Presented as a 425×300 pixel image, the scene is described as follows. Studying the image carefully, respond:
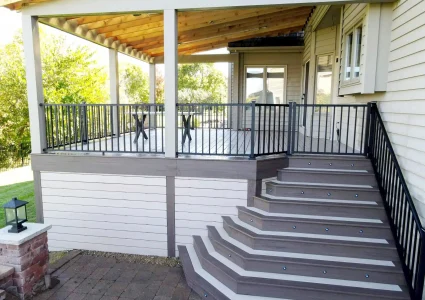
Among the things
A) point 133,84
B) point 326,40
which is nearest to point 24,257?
point 326,40

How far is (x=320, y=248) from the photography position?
138 inches

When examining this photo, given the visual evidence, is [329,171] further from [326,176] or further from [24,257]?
[24,257]

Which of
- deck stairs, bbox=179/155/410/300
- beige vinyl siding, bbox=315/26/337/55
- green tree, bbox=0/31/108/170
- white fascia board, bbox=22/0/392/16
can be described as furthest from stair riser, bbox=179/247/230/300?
green tree, bbox=0/31/108/170

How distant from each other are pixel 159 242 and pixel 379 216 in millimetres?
3018

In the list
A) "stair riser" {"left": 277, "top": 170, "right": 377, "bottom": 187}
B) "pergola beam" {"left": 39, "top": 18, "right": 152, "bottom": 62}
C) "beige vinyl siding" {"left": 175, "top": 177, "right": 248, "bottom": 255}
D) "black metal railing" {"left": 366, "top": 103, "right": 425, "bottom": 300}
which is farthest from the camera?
"pergola beam" {"left": 39, "top": 18, "right": 152, "bottom": 62}

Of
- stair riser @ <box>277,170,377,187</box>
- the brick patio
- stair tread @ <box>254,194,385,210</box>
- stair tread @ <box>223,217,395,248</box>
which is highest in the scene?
stair riser @ <box>277,170,377,187</box>

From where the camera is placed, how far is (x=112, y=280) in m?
→ 3.93

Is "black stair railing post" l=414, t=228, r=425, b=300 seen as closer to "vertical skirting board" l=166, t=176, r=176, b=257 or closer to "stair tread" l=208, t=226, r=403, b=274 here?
"stair tread" l=208, t=226, r=403, b=274

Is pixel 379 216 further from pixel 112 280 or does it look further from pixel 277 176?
pixel 112 280

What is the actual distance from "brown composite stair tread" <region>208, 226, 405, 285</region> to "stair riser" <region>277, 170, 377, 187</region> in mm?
1100

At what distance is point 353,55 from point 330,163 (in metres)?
1.67

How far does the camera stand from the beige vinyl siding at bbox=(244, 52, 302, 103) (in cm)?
875

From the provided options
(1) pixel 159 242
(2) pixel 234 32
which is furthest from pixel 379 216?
(2) pixel 234 32

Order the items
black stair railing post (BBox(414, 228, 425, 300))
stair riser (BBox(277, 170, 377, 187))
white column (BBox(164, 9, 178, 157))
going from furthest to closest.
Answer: white column (BBox(164, 9, 178, 157))
stair riser (BBox(277, 170, 377, 187))
black stair railing post (BBox(414, 228, 425, 300))
